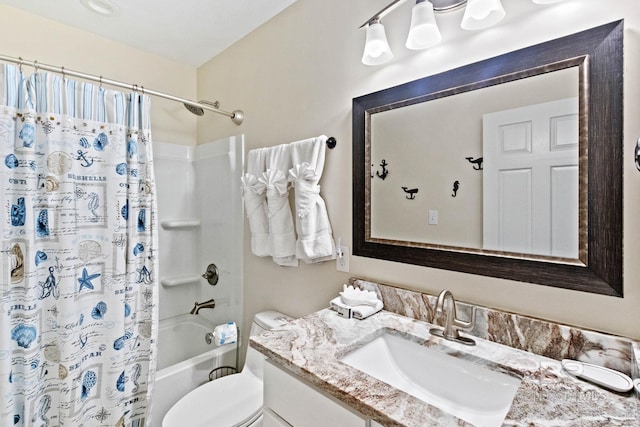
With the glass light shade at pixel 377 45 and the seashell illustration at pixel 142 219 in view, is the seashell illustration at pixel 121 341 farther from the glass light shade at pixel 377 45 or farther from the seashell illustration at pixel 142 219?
the glass light shade at pixel 377 45

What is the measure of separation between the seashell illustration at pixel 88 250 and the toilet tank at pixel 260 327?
2.83 feet

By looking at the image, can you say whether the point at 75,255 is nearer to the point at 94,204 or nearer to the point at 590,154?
the point at 94,204

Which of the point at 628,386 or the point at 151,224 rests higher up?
the point at 151,224

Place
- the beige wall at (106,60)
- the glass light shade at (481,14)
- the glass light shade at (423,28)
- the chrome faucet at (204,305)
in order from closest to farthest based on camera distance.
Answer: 1. the glass light shade at (481,14)
2. the glass light shade at (423,28)
3. the beige wall at (106,60)
4. the chrome faucet at (204,305)

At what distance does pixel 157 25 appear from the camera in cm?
188

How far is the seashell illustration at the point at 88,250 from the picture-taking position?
143cm

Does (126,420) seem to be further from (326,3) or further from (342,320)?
(326,3)

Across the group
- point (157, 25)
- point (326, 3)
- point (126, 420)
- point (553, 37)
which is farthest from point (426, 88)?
point (126, 420)

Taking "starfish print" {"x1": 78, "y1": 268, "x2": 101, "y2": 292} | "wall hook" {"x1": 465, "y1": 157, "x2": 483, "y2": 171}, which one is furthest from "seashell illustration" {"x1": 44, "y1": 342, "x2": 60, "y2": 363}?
"wall hook" {"x1": 465, "y1": 157, "x2": 483, "y2": 171}

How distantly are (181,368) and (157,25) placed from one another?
6.72 ft

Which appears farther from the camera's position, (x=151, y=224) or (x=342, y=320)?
(x=151, y=224)

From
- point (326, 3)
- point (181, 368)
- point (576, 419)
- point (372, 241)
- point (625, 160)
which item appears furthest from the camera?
point (181, 368)

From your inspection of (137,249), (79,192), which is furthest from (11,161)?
(137,249)

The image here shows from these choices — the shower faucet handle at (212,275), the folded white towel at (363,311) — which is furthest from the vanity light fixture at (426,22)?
the shower faucet handle at (212,275)
